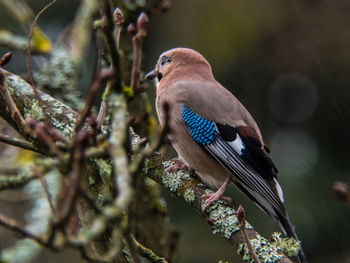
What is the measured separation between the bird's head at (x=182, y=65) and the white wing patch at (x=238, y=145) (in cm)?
100

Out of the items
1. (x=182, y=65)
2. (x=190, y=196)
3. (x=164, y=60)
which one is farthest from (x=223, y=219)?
(x=164, y=60)

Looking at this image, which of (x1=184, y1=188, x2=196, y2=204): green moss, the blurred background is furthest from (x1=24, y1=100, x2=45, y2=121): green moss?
the blurred background

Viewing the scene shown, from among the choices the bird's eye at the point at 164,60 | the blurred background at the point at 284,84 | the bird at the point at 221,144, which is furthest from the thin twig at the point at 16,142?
the blurred background at the point at 284,84

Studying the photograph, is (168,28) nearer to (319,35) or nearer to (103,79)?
(319,35)

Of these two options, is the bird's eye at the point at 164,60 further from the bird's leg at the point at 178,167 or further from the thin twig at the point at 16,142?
the thin twig at the point at 16,142

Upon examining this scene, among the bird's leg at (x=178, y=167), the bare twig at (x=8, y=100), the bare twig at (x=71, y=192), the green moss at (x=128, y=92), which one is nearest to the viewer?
the bare twig at (x=71, y=192)

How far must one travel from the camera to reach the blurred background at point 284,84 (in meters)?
5.71

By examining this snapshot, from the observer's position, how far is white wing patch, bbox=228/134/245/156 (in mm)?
3926

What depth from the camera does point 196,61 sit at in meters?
4.84

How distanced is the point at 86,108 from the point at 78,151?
289 millimetres

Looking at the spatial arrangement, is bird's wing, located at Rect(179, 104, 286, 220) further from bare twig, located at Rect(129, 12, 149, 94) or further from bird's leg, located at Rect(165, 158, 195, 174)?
bare twig, located at Rect(129, 12, 149, 94)

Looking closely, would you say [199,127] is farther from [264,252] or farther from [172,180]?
[264,252]

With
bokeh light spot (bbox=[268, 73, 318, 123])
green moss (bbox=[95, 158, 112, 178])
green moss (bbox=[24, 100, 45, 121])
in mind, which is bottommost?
bokeh light spot (bbox=[268, 73, 318, 123])

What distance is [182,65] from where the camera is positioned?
15.8 ft
